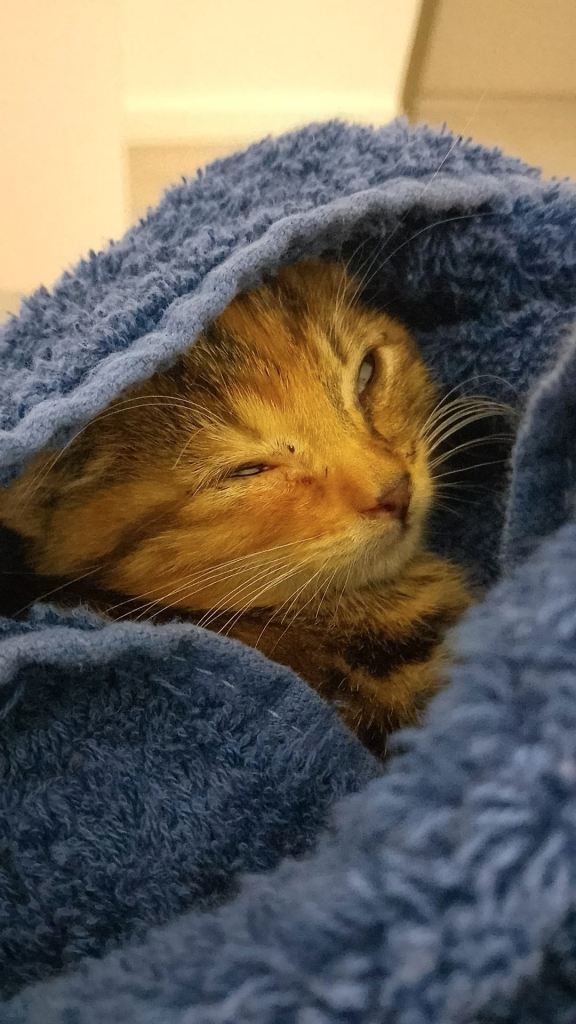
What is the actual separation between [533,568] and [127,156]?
1.17 metres

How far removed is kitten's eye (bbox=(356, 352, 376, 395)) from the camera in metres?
0.84

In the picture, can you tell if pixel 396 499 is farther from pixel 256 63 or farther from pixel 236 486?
pixel 256 63

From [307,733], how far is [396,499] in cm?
26

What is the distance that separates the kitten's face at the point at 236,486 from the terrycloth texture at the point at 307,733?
112mm

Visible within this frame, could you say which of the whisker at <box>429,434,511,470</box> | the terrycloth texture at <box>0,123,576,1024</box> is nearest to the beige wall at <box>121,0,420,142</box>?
the terrycloth texture at <box>0,123,576,1024</box>

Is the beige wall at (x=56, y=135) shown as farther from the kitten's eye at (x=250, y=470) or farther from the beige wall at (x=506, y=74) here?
the kitten's eye at (x=250, y=470)

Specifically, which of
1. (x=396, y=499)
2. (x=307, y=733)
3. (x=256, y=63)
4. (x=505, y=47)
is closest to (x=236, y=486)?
(x=396, y=499)

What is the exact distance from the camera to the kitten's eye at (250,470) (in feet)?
2.45

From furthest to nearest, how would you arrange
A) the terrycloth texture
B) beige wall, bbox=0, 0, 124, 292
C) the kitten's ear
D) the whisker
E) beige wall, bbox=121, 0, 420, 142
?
beige wall, bbox=121, 0, 420, 142 < beige wall, bbox=0, 0, 124, 292 < the whisker < the kitten's ear < the terrycloth texture

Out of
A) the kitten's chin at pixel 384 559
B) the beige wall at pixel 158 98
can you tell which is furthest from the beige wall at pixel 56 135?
the kitten's chin at pixel 384 559

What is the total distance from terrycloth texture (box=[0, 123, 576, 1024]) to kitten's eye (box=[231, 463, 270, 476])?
18cm

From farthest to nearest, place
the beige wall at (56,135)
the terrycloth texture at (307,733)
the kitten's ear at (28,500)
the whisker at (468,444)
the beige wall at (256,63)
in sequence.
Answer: the beige wall at (256,63), the beige wall at (56,135), the whisker at (468,444), the kitten's ear at (28,500), the terrycloth texture at (307,733)

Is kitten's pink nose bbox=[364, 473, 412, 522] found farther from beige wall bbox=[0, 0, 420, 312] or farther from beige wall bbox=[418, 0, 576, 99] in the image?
beige wall bbox=[418, 0, 576, 99]

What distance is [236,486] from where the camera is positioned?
29.0 inches
